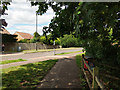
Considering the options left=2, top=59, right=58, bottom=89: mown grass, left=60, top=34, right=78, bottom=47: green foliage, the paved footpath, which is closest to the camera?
the paved footpath

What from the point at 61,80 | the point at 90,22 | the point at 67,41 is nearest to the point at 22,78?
the point at 61,80

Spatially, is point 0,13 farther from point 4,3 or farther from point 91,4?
point 91,4

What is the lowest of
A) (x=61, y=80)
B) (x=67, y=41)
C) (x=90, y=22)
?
(x=61, y=80)

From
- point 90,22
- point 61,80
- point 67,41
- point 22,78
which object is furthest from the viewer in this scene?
point 67,41

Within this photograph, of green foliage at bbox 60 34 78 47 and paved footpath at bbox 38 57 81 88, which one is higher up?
green foliage at bbox 60 34 78 47

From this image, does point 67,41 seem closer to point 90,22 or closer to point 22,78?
point 22,78

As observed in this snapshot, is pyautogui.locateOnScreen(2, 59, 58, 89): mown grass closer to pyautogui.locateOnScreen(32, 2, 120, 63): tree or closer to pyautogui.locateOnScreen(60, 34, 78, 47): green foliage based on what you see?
pyautogui.locateOnScreen(32, 2, 120, 63): tree

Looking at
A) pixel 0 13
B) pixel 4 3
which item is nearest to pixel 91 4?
pixel 0 13

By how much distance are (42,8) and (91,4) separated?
357cm

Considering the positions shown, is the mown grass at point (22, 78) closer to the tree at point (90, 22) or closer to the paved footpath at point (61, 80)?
the paved footpath at point (61, 80)

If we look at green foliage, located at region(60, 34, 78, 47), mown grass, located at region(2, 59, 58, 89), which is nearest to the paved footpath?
mown grass, located at region(2, 59, 58, 89)

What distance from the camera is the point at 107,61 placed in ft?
17.0

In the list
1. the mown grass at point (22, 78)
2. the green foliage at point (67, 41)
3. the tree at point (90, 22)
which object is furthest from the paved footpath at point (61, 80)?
the green foliage at point (67, 41)

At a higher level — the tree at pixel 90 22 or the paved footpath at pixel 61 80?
the tree at pixel 90 22
